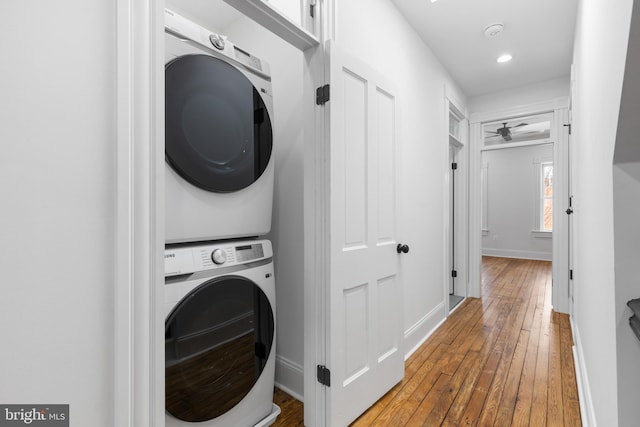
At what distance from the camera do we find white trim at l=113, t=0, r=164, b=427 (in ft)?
2.68

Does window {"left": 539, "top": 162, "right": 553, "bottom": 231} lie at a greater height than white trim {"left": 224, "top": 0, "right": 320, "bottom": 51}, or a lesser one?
lesser

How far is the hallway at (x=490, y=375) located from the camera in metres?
1.69

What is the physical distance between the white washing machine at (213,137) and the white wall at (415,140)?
70 centimetres

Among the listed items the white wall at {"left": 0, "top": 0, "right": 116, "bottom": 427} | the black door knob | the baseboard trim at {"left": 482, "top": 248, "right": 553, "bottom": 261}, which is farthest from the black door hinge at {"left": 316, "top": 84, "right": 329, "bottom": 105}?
the baseboard trim at {"left": 482, "top": 248, "right": 553, "bottom": 261}

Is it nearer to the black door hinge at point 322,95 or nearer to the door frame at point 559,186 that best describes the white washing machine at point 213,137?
the black door hinge at point 322,95

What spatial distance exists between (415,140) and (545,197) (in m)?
5.87

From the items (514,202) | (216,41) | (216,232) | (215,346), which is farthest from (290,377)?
(514,202)

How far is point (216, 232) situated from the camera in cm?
142

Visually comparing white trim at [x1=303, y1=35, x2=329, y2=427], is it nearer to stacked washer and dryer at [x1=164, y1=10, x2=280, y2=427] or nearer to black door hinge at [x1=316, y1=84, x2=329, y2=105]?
black door hinge at [x1=316, y1=84, x2=329, y2=105]

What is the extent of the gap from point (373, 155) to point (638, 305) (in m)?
1.29

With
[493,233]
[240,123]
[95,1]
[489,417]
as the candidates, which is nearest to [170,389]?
[240,123]

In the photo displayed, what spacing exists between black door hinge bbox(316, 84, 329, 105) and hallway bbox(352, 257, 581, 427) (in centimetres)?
170

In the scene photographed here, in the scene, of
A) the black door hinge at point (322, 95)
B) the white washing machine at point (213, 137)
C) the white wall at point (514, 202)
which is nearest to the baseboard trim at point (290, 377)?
the white washing machine at point (213, 137)

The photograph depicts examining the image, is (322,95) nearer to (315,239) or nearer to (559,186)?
(315,239)
